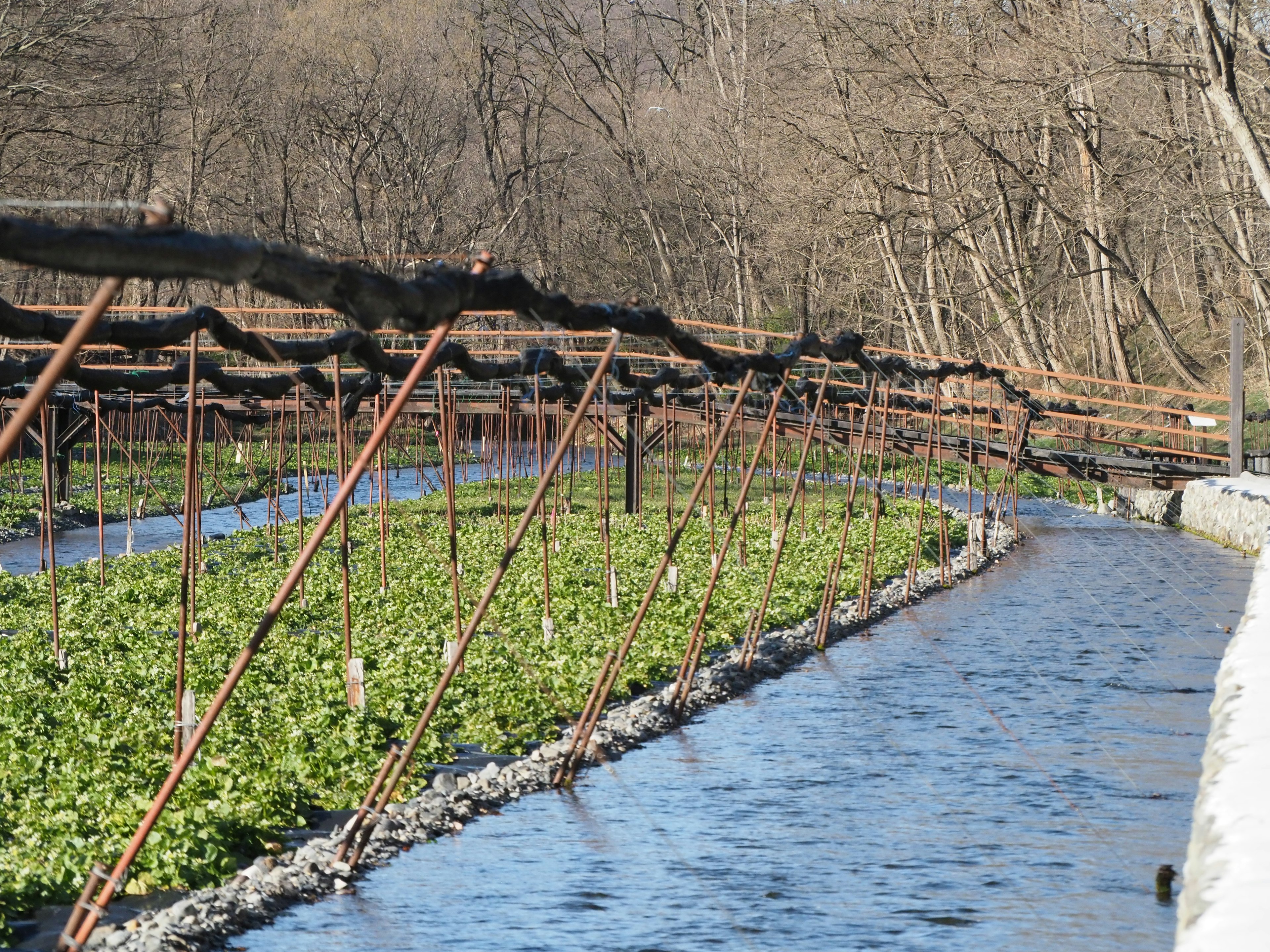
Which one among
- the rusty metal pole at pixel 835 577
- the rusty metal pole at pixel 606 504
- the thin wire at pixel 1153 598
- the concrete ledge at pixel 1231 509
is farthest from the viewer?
the concrete ledge at pixel 1231 509

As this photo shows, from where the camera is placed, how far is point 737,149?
152 feet

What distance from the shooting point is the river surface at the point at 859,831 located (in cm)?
717

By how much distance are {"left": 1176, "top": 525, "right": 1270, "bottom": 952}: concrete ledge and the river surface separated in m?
1.11

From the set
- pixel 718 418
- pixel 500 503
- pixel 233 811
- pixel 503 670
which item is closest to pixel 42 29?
pixel 500 503

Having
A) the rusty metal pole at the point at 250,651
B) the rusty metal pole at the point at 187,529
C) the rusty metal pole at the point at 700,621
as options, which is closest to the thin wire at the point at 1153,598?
the rusty metal pole at the point at 700,621

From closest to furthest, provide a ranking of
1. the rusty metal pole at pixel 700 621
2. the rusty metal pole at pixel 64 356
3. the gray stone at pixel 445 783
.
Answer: the rusty metal pole at pixel 64 356 → the gray stone at pixel 445 783 → the rusty metal pole at pixel 700 621

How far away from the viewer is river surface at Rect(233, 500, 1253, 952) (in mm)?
7172

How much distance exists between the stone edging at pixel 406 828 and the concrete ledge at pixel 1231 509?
937cm

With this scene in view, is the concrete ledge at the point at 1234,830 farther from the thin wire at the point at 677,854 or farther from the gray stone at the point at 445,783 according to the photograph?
the gray stone at the point at 445,783

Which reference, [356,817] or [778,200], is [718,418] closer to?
[778,200]

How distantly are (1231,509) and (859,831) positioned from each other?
15.9 metres

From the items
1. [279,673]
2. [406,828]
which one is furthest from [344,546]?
[406,828]

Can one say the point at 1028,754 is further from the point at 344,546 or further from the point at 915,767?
the point at 344,546

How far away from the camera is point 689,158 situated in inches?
1987
